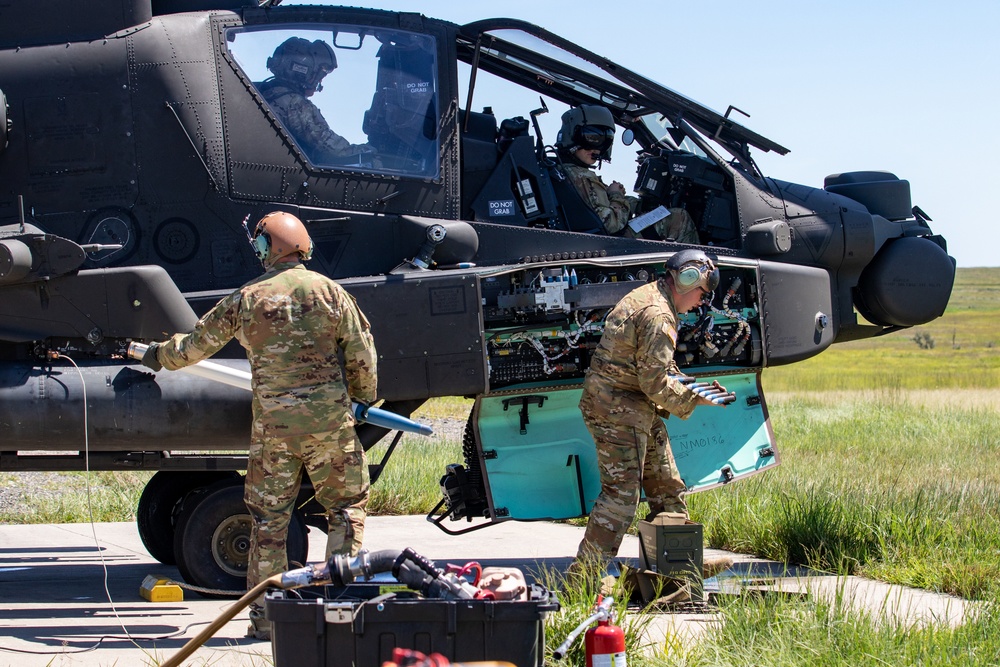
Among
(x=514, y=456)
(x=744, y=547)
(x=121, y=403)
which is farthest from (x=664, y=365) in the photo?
(x=121, y=403)

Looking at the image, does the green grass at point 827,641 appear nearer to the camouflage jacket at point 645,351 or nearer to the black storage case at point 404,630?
the black storage case at point 404,630

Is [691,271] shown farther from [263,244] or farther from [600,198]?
[263,244]

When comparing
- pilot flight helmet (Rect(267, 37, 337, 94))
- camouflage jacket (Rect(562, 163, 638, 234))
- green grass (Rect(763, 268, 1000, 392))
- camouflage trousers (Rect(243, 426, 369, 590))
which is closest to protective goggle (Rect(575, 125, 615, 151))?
camouflage jacket (Rect(562, 163, 638, 234))

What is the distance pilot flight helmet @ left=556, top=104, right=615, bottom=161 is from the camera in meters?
7.53

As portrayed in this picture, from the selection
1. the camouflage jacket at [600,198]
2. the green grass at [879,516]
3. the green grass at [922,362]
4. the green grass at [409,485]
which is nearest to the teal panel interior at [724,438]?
the green grass at [879,516]

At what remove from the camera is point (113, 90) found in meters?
6.69

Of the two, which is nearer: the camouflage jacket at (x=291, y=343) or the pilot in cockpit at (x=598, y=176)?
the camouflage jacket at (x=291, y=343)

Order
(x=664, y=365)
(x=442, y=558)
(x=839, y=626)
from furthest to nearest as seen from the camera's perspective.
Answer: (x=442, y=558), (x=664, y=365), (x=839, y=626)

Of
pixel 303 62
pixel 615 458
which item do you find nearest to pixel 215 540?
pixel 615 458

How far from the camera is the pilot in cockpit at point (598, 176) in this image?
7430 mm

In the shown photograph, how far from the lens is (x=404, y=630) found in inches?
154

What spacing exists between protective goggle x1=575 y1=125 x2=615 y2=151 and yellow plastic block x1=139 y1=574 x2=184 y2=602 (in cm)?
385

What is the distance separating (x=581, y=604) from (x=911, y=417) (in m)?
14.4

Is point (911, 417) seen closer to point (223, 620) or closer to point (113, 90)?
point (113, 90)
